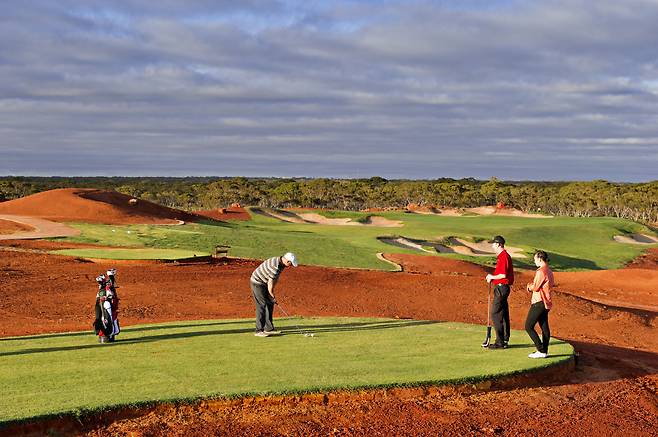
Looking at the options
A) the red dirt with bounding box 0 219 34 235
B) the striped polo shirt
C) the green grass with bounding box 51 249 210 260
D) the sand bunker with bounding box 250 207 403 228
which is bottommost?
the sand bunker with bounding box 250 207 403 228

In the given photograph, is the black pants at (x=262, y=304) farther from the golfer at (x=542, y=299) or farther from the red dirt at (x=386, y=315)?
the golfer at (x=542, y=299)

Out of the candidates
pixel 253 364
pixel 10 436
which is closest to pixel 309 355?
pixel 253 364

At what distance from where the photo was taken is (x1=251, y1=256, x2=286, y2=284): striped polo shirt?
12805mm

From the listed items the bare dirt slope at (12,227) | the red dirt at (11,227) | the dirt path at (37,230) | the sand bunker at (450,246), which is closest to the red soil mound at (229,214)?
the dirt path at (37,230)

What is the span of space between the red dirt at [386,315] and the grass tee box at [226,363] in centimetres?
32

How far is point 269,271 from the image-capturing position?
12.9 metres

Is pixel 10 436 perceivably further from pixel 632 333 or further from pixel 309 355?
pixel 632 333

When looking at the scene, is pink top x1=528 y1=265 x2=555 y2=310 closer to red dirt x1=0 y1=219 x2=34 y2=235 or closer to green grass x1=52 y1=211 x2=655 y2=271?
green grass x1=52 y1=211 x2=655 y2=271

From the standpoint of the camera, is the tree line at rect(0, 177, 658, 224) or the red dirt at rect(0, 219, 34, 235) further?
the tree line at rect(0, 177, 658, 224)

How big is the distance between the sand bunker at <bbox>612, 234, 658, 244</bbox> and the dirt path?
146 ft

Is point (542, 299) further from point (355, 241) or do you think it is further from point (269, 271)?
point (355, 241)

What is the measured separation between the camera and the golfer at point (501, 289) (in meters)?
12.0

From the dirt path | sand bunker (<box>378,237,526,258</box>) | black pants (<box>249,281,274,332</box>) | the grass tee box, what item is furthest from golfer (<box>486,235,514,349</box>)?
sand bunker (<box>378,237,526,258</box>)

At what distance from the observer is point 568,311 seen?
2211 cm
